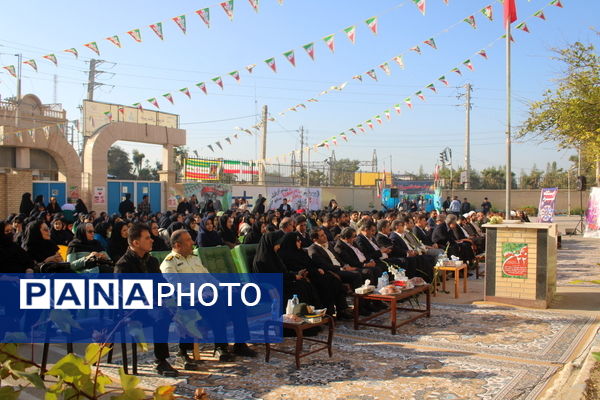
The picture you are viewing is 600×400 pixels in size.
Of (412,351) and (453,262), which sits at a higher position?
(453,262)

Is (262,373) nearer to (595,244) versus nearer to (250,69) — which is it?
(250,69)

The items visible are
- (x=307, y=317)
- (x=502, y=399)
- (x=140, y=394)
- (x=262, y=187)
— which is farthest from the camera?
(x=262, y=187)

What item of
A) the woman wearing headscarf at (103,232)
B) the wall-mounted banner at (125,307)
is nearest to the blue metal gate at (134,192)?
the woman wearing headscarf at (103,232)

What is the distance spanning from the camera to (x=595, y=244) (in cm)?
1773

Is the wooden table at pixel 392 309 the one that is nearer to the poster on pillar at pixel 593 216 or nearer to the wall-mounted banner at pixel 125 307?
the wall-mounted banner at pixel 125 307

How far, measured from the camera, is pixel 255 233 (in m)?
11.7

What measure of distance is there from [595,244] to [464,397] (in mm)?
15547

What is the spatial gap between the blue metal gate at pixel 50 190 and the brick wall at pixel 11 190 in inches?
39.5

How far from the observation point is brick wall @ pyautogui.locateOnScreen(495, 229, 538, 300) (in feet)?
26.7

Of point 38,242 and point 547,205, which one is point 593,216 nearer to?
point 547,205

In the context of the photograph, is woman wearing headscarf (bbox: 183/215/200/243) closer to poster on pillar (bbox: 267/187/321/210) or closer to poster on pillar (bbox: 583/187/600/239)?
poster on pillar (bbox: 267/187/321/210)

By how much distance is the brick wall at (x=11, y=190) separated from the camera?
17062 mm

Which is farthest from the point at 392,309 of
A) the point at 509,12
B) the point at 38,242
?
the point at 509,12

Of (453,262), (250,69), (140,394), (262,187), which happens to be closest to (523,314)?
(453,262)
